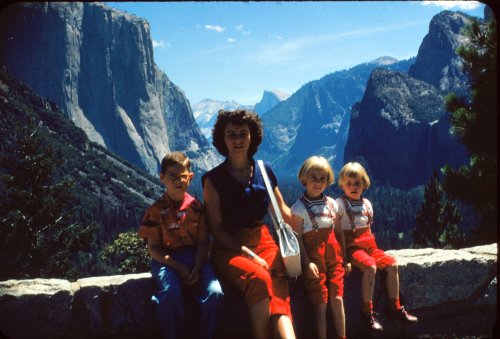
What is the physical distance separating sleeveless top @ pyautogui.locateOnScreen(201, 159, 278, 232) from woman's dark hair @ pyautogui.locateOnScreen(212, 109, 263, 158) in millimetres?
386

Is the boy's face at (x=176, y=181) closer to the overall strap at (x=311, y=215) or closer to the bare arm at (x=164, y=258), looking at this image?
the bare arm at (x=164, y=258)

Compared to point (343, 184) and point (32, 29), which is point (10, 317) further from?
point (32, 29)

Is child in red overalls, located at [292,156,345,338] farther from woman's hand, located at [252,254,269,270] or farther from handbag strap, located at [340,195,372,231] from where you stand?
woman's hand, located at [252,254,269,270]

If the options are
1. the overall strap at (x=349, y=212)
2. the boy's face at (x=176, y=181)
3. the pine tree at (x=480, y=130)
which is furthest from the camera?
the pine tree at (x=480, y=130)

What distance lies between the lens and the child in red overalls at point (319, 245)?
398 centimetres

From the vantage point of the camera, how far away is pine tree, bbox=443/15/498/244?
1026cm

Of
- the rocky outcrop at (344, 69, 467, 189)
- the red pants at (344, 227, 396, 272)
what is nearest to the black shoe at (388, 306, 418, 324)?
the red pants at (344, 227, 396, 272)

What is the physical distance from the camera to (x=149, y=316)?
3.98m

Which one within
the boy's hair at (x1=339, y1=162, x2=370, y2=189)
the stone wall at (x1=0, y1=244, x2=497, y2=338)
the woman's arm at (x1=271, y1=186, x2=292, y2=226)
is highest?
the boy's hair at (x1=339, y1=162, x2=370, y2=189)

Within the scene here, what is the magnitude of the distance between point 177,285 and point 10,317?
1.45 m

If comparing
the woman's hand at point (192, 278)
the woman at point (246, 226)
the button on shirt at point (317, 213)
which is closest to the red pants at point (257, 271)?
the woman at point (246, 226)

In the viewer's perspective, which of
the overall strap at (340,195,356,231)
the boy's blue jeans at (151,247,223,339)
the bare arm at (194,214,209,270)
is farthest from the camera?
the overall strap at (340,195,356,231)

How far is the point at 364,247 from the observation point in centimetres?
448

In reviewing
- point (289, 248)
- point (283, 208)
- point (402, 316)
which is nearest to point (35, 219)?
point (283, 208)
